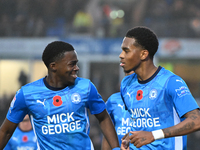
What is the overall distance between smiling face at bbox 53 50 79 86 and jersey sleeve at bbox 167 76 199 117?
1024 mm

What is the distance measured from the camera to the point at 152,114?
3527 mm

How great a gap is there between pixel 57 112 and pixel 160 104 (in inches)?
41.2

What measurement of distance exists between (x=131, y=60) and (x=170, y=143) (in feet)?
2.88

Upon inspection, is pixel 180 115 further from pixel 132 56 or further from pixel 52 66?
pixel 52 66

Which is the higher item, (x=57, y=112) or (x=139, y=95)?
(x=139, y=95)

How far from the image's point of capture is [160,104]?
349cm

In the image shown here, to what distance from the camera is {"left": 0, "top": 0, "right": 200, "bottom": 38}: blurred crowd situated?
530 inches

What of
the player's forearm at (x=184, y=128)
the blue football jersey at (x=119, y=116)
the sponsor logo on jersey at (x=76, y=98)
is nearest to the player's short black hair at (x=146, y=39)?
the sponsor logo on jersey at (x=76, y=98)

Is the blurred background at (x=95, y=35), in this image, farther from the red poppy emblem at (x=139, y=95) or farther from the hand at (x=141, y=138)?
the hand at (x=141, y=138)

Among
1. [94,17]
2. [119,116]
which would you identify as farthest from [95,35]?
[119,116]

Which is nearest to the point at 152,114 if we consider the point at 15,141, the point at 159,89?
the point at 159,89

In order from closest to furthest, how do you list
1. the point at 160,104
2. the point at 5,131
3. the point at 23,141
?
the point at 160,104
the point at 5,131
the point at 23,141

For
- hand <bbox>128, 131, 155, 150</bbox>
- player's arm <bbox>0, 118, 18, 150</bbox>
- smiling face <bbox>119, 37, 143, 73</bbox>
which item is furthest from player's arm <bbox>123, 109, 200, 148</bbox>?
player's arm <bbox>0, 118, 18, 150</bbox>

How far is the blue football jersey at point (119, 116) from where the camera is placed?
503 centimetres
